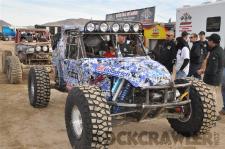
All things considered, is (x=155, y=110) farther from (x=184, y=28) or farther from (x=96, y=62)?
(x=184, y=28)

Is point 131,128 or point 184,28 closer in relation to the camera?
point 131,128

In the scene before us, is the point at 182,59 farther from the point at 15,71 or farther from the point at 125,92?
the point at 15,71

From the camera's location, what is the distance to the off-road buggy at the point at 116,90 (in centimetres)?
466

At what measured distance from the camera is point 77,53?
21.2ft

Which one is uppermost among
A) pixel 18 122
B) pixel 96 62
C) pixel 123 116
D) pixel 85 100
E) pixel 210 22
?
pixel 210 22

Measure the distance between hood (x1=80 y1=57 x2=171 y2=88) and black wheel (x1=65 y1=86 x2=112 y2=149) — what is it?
2.00 ft

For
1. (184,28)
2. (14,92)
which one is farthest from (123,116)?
(184,28)

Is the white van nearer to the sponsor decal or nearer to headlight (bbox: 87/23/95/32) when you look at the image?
the sponsor decal

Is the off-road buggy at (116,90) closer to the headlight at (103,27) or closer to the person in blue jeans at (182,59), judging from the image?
the headlight at (103,27)

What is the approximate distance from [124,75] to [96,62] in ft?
2.99

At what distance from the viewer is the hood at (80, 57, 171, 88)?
200 inches

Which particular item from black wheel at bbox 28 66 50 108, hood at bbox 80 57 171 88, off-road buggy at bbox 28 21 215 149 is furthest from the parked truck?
hood at bbox 80 57 171 88

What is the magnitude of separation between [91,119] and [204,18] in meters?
9.75

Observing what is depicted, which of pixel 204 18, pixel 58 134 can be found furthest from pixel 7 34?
pixel 58 134
